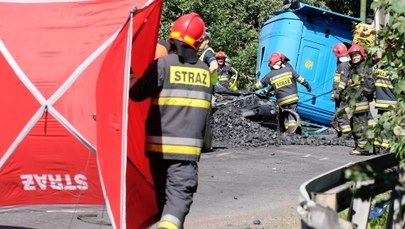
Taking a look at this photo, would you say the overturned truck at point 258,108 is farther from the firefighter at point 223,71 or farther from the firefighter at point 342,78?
the firefighter at point 223,71

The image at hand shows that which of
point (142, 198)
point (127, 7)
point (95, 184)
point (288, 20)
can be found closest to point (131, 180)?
point (142, 198)

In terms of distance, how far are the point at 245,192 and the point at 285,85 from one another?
22.2ft

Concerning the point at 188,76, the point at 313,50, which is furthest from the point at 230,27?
the point at 188,76

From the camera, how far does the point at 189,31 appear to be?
5910 millimetres

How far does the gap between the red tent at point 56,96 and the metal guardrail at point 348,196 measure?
2.26 m

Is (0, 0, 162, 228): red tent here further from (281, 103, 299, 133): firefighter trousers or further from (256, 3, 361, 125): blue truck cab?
(256, 3, 361, 125): blue truck cab

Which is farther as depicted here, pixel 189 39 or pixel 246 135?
pixel 246 135

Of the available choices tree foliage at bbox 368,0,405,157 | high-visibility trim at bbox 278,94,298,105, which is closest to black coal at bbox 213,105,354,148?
high-visibility trim at bbox 278,94,298,105

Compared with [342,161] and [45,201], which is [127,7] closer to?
[45,201]

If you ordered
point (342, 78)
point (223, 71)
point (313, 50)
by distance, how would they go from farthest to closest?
point (223, 71) < point (313, 50) < point (342, 78)

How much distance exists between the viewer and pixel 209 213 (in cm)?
887

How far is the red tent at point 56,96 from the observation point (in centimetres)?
637

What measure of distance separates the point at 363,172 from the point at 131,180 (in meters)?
3.60

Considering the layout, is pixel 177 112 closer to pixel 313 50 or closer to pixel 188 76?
pixel 188 76
